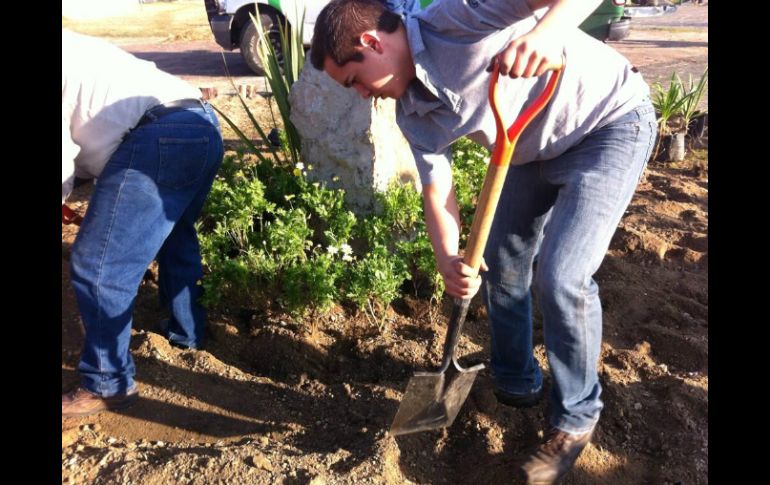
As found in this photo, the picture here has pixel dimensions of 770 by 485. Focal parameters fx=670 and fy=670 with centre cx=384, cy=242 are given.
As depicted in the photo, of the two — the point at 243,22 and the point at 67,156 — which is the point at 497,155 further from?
the point at 243,22

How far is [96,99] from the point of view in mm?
2182

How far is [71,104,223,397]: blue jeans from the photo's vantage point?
225 centimetres

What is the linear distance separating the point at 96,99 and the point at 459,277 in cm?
131

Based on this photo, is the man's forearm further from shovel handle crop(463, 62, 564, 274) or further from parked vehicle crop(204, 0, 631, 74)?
parked vehicle crop(204, 0, 631, 74)

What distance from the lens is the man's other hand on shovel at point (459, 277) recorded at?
76.9 inches

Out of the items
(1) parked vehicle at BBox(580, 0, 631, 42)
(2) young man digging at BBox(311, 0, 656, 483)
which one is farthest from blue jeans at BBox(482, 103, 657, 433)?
(1) parked vehicle at BBox(580, 0, 631, 42)

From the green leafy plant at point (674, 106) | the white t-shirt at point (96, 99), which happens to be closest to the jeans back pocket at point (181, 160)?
the white t-shirt at point (96, 99)

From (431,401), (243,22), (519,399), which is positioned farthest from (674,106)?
(243,22)

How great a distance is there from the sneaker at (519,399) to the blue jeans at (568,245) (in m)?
0.25

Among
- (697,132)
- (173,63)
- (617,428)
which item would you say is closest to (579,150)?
(617,428)

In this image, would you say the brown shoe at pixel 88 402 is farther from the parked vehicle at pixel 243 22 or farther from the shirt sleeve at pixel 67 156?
the parked vehicle at pixel 243 22

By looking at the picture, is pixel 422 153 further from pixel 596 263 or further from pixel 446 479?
pixel 446 479

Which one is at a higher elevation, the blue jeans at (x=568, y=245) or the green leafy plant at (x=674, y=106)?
the blue jeans at (x=568, y=245)

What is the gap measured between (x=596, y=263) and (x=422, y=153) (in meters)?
0.60
